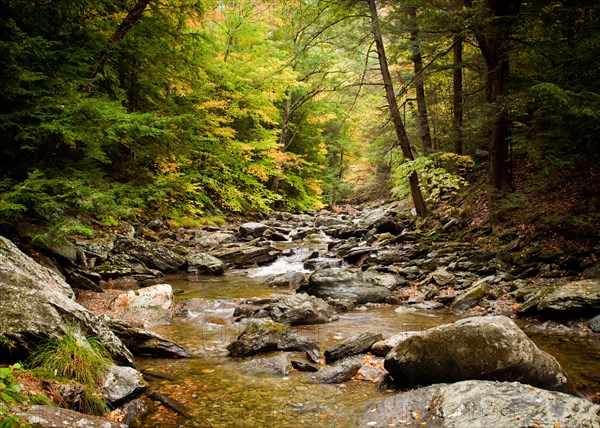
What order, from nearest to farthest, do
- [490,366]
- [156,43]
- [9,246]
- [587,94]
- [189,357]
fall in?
[490,366] → [9,246] → [189,357] → [587,94] → [156,43]

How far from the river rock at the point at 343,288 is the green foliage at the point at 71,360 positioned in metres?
5.80

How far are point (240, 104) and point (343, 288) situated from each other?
15.4m

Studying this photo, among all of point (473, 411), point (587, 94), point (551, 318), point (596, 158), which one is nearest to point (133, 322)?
point (473, 411)

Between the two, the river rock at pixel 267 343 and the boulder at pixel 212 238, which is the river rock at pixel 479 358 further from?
the boulder at pixel 212 238

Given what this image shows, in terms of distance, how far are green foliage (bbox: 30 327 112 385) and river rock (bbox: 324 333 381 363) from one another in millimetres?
2979

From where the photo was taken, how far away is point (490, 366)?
153 inches

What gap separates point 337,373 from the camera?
4.79 m

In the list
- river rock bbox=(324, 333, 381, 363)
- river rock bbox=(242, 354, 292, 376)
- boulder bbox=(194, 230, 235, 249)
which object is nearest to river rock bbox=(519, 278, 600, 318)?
river rock bbox=(324, 333, 381, 363)

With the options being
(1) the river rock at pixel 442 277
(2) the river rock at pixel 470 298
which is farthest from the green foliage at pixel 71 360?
(1) the river rock at pixel 442 277

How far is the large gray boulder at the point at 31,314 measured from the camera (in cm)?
364

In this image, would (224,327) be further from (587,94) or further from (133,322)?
Result: (587,94)

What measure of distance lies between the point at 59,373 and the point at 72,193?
3837mm

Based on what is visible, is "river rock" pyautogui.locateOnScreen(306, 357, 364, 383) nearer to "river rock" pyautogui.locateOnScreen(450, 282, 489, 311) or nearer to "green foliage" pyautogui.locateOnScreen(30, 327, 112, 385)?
"green foliage" pyautogui.locateOnScreen(30, 327, 112, 385)

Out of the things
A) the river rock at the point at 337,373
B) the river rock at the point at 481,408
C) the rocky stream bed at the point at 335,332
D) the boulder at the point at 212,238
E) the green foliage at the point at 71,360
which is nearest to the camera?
the river rock at the point at 481,408
